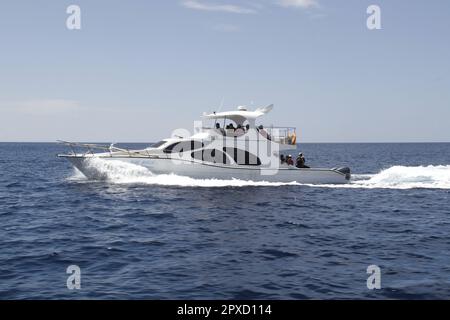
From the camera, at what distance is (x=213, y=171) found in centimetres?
2922

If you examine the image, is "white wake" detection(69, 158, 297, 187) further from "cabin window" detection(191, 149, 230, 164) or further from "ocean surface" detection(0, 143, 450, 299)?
"cabin window" detection(191, 149, 230, 164)

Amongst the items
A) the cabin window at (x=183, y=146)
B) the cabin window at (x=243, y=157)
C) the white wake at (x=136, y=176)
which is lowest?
the white wake at (x=136, y=176)

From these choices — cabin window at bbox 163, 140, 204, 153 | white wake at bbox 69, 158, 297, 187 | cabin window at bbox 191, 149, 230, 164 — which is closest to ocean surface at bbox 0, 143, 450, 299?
white wake at bbox 69, 158, 297, 187

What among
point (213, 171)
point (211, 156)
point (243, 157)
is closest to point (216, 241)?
point (213, 171)

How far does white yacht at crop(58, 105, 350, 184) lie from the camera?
28.5m

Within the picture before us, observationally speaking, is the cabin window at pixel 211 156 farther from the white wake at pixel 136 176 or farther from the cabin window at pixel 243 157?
the white wake at pixel 136 176

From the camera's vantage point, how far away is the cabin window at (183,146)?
29.1 meters

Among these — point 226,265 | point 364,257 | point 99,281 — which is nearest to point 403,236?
point 364,257

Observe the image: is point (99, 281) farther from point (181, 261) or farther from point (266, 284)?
point (266, 284)

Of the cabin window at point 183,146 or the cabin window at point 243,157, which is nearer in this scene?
the cabin window at point 183,146

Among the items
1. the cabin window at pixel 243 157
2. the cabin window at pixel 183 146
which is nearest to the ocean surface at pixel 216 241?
the cabin window at pixel 183 146

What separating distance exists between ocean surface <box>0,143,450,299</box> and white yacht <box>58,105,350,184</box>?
0.89 m

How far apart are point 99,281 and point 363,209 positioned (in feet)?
53.2

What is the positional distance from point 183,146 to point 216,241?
1460 centimetres
